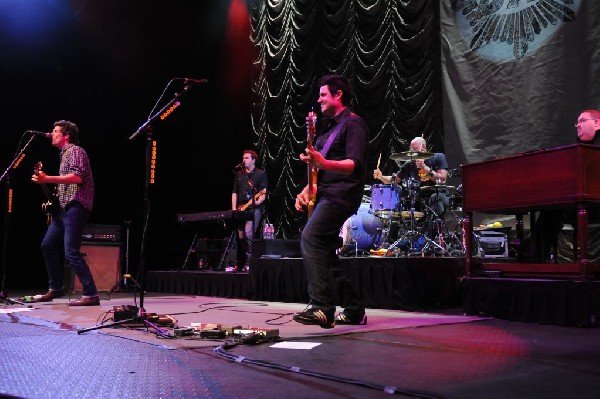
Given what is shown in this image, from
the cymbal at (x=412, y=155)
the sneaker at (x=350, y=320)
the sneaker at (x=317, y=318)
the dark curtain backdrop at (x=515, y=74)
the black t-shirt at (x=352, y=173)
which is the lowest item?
the sneaker at (x=350, y=320)

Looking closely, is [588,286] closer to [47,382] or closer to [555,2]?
[47,382]

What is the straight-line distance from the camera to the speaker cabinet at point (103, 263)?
30.0 feet

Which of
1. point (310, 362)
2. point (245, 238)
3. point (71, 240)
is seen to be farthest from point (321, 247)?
point (245, 238)

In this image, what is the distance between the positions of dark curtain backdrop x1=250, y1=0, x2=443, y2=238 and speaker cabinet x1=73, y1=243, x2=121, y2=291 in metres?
3.19

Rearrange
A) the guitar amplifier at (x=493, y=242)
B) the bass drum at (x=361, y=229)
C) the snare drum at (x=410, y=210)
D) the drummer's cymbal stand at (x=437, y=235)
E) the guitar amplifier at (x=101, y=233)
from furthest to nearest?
1. the bass drum at (x=361, y=229)
2. the guitar amplifier at (x=101, y=233)
3. the snare drum at (x=410, y=210)
4. the guitar amplifier at (x=493, y=242)
5. the drummer's cymbal stand at (x=437, y=235)

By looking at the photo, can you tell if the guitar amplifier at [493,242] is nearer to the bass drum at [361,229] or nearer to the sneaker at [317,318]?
the bass drum at [361,229]

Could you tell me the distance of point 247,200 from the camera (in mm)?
9461

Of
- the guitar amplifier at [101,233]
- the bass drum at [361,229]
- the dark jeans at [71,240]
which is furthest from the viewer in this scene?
the bass drum at [361,229]

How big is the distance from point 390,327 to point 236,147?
8066 millimetres

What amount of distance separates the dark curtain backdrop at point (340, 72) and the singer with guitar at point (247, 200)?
1.60 meters

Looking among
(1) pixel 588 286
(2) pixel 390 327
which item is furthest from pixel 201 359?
(1) pixel 588 286

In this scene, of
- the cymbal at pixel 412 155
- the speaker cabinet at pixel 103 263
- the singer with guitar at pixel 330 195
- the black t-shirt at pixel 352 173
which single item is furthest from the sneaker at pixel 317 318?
the speaker cabinet at pixel 103 263

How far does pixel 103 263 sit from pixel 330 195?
6.12 m

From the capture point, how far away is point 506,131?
336 inches
